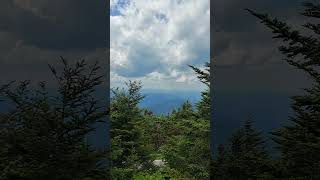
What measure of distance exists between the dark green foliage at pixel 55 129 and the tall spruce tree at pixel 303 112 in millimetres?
5228

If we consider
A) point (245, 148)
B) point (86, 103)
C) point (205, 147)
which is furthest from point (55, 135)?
point (205, 147)

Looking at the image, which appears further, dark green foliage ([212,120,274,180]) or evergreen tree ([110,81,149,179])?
evergreen tree ([110,81,149,179])

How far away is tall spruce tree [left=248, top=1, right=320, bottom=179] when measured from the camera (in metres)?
11.1

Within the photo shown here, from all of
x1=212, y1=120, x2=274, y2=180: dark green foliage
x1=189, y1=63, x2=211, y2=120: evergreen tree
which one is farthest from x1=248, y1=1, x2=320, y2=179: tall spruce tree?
x1=189, y1=63, x2=211, y2=120: evergreen tree

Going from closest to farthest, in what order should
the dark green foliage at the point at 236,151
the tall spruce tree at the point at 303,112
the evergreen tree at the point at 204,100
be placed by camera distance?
the tall spruce tree at the point at 303,112 → the dark green foliage at the point at 236,151 → the evergreen tree at the point at 204,100

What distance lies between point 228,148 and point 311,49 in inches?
462

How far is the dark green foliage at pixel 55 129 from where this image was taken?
13.2m

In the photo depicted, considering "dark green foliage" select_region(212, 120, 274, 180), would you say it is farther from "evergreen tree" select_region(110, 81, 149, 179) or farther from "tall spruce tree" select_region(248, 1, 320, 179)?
"evergreen tree" select_region(110, 81, 149, 179)

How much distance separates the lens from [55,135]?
45.4 feet

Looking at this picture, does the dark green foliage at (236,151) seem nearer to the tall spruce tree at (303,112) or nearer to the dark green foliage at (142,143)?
the tall spruce tree at (303,112)

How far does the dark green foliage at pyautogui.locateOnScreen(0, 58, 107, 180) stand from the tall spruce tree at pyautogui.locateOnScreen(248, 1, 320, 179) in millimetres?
5228

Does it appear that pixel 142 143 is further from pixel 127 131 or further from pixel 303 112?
pixel 303 112

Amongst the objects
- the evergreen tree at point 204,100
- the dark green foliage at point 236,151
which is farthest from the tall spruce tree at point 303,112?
the evergreen tree at point 204,100

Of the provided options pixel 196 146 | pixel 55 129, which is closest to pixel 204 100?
pixel 196 146
